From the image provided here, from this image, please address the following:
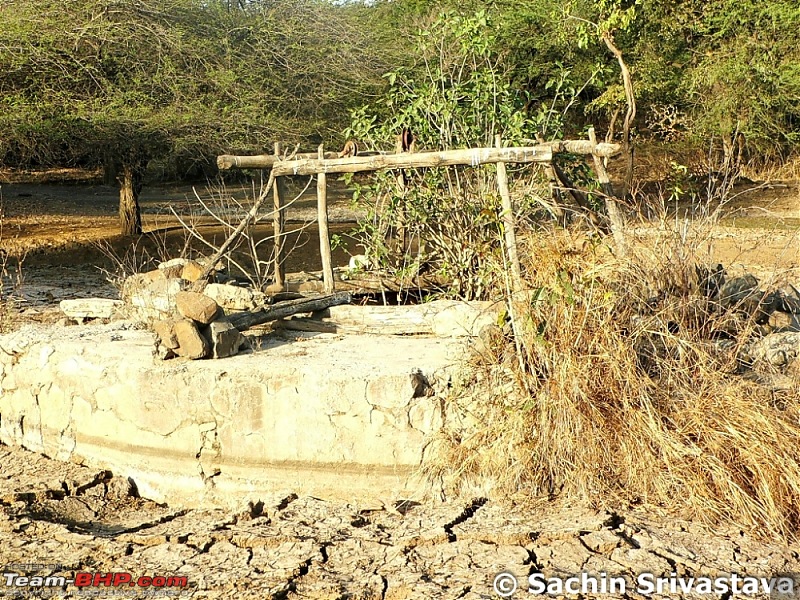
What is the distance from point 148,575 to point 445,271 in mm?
2990

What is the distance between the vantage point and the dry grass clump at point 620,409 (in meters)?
4.38

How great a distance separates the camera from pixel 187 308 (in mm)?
5180

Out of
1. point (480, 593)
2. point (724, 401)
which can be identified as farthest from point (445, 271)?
point (480, 593)

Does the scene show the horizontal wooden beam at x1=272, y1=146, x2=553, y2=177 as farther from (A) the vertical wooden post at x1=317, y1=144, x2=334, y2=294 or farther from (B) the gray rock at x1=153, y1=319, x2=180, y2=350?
(B) the gray rock at x1=153, y1=319, x2=180, y2=350

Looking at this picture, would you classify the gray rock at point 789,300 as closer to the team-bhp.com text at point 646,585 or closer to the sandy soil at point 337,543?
the sandy soil at point 337,543

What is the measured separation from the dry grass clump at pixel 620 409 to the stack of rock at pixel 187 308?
4.24 ft

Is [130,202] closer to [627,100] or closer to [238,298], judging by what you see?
[627,100]

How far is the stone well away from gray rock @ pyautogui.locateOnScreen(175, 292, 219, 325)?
25cm

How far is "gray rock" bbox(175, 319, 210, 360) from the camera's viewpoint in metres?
5.13

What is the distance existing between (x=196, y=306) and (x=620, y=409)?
2.18 metres

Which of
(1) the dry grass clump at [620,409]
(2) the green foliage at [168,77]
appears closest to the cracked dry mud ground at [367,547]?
(1) the dry grass clump at [620,409]

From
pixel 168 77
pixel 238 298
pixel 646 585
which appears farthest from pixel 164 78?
pixel 646 585

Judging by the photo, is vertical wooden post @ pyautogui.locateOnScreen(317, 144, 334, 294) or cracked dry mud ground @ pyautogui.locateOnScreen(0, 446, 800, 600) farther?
vertical wooden post @ pyautogui.locateOnScreen(317, 144, 334, 294)

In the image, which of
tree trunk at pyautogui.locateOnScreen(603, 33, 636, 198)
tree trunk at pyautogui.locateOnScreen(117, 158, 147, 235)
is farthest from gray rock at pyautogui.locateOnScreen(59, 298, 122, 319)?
tree trunk at pyautogui.locateOnScreen(117, 158, 147, 235)
